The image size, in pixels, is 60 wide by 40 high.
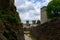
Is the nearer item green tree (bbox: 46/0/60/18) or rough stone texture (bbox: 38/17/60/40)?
rough stone texture (bbox: 38/17/60/40)

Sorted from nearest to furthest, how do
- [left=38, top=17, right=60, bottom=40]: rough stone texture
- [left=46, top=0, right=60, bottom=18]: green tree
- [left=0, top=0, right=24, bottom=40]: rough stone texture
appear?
[left=0, top=0, right=24, bottom=40]: rough stone texture → [left=38, top=17, right=60, bottom=40]: rough stone texture → [left=46, top=0, right=60, bottom=18]: green tree

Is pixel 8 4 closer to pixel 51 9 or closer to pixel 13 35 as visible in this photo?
pixel 13 35

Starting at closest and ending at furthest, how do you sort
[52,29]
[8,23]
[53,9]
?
[8,23] → [52,29] → [53,9]

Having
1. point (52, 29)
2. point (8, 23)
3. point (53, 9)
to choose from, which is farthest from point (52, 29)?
point (53, 9)

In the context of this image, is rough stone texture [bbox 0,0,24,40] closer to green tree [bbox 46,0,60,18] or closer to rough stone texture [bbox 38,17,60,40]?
rough stone texture [bbox 38,17,60,40]

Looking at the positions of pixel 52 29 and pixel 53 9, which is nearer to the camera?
pixel 52 29

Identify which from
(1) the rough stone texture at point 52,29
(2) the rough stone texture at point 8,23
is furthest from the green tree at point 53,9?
(2) the rough stone texture at point 8,23

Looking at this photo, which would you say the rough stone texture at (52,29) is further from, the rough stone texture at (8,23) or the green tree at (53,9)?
the green tree at (53,9)

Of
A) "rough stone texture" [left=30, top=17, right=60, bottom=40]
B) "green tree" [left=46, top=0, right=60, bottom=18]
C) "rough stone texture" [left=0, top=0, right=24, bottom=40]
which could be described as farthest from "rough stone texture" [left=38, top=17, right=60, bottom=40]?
"green tree" [left=46, top=0, right=60, bottom=18]

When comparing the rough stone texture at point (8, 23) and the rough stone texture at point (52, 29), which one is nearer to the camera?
the rough stone texture at point (8, 23)

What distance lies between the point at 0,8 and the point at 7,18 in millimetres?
1515

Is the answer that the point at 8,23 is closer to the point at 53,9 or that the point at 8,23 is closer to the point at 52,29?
the point at 52,29

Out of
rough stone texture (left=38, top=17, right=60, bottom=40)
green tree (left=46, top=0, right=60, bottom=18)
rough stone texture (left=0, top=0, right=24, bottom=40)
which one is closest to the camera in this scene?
rough stone texture (left=0, top=0, right=24, bottom=40)

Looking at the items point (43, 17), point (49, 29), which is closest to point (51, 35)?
point (49, 29)
